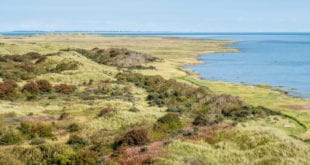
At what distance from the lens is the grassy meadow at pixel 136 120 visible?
22.5 m

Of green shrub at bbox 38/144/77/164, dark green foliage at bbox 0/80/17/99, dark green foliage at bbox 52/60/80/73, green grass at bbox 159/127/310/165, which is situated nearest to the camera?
green grass at bbox 159/127/310/165

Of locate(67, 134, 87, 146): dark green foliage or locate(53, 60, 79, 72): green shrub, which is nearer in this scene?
locate(67, 134, 87, 146): dark green foliage

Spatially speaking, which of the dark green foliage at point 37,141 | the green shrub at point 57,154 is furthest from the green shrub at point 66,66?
the green shrub at point 57,154

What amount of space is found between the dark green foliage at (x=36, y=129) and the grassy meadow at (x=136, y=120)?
7 centimetres

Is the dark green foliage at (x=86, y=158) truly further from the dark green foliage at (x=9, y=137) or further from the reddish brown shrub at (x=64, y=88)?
the reddish brown shrub at (x=64, y=88)

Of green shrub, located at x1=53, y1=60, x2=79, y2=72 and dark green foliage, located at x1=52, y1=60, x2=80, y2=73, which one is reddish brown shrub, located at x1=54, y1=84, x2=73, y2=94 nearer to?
dark green foliage, located at x1=52, y1=60, x2=80, y2=73

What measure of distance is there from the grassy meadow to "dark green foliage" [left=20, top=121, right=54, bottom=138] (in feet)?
0.23

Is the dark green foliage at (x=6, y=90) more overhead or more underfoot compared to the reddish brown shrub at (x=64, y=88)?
more overhead

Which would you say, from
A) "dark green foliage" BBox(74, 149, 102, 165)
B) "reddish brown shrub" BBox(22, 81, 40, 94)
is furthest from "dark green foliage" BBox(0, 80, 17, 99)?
"dark green foliage" BBox(74, 149, 102, 165)

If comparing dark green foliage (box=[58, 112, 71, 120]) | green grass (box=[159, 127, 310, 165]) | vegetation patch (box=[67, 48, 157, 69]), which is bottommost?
vegetation patch (box=[67, 48, 157, 69])

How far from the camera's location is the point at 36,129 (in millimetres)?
32062

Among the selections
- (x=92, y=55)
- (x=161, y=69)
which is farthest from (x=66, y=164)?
(x=92, y=55)

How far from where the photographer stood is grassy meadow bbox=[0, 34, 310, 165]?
73.8 feet

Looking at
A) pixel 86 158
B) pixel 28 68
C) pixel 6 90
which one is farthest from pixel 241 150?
pixel 28 68
